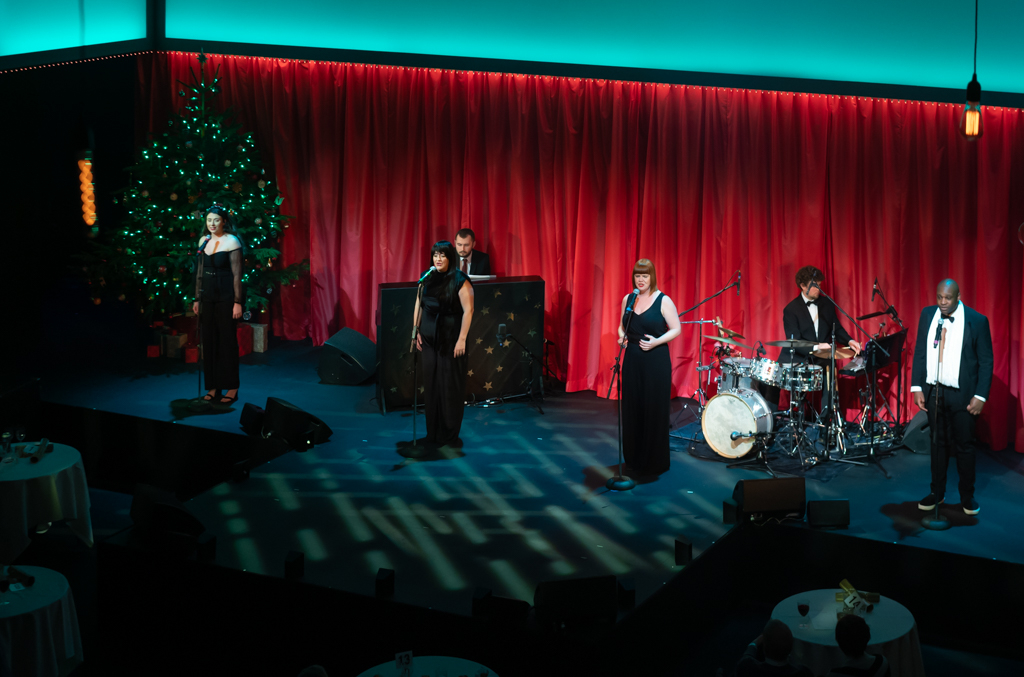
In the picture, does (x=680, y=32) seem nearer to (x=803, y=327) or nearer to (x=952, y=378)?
(x=803, y=327)

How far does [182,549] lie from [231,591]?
1.20 ft

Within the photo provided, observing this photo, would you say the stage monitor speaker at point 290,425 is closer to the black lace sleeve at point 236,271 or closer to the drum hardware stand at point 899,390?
the black lace sleeve at point 236,271

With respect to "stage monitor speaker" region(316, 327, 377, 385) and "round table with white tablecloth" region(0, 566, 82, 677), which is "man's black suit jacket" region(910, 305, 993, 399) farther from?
"round table with white tablecloth" region(0, 566, 82, 677)

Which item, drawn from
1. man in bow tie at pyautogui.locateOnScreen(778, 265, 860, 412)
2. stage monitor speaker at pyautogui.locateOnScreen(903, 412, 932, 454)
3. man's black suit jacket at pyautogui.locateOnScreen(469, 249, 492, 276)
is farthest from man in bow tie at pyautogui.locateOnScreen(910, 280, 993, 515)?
man's black suit jacket at pyautogui.locateOnScreen(469, 249, 492, 276)

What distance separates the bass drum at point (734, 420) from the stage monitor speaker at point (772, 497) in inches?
44.3

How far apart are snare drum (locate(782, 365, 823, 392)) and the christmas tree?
17.4 feet

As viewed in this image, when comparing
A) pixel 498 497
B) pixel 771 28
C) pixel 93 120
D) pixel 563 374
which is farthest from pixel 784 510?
pixel 93 120

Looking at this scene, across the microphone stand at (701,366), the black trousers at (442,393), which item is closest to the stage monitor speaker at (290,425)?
the black trousers at (442,393)

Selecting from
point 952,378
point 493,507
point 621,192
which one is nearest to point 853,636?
point 493,507

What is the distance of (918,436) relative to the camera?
714cm

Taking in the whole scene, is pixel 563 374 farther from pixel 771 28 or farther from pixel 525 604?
pixel 525 604

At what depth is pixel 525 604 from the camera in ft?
13.6

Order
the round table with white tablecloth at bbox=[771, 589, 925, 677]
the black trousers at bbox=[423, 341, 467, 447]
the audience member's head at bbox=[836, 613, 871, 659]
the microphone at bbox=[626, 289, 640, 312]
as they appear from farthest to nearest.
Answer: the black trousers at bbox=[423, 341, 467, 447] < the microphone at bbox=[626, 289, 640, 312] < the round table with white tablecloth at bbox=[771, 589, 925, 677] < the audience member's head at bbox=[836, 613, 871, 659]

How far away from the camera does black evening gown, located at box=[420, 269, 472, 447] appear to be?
658 cm
